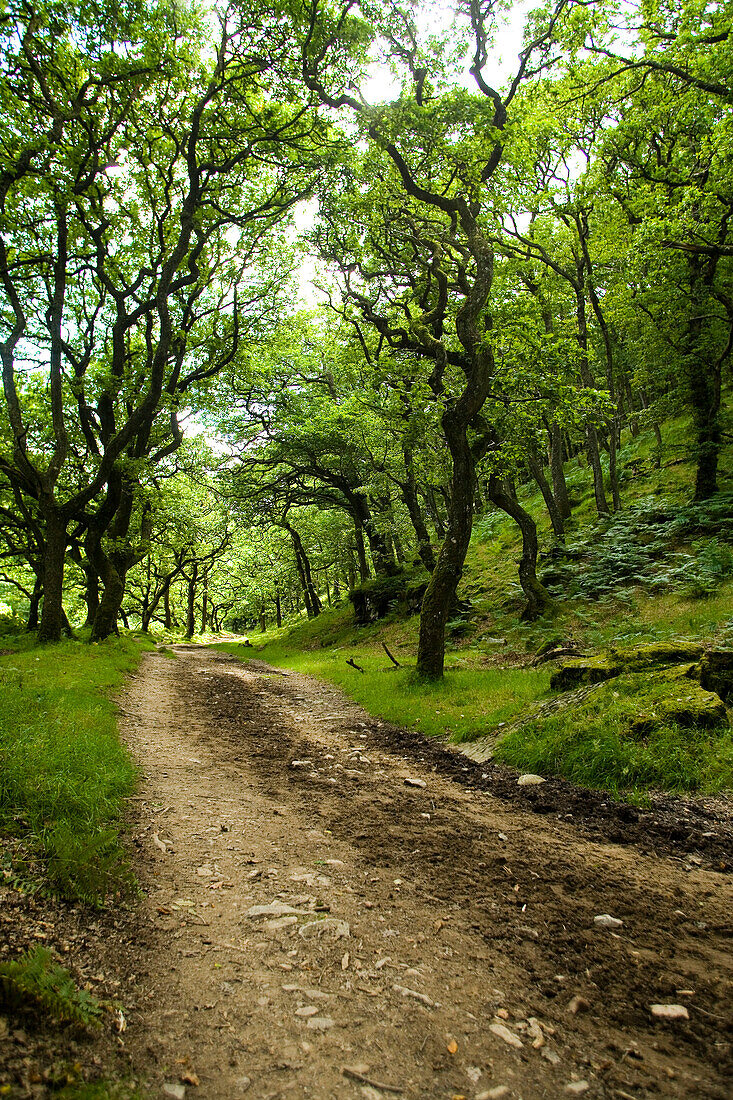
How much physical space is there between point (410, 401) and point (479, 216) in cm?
529

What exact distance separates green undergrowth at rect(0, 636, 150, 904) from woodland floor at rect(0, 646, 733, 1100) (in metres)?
0.29

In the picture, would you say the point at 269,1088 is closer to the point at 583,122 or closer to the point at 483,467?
the point at 483,467

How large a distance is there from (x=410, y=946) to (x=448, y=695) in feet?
21.5

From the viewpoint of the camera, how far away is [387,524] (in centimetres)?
2155

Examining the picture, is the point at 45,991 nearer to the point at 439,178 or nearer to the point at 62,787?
the point at 62,787

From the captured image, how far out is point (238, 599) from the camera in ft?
195

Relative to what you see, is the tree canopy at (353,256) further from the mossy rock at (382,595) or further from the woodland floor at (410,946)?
the woodland floor at (410,946)

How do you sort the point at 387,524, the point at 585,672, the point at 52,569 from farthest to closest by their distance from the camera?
the point at 387,524 < the point at 52,569 < the point at 585,672

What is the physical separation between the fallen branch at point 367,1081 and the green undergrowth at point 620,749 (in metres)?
3.84

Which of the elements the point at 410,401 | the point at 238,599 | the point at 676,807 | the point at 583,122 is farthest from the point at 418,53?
the point at 238,599

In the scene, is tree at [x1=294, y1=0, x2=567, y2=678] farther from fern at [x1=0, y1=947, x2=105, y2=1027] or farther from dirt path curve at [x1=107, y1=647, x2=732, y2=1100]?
fern at [x1=0, y1=947, x2=105, y2=1027]

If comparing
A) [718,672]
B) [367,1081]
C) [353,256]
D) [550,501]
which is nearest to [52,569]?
[353,256]

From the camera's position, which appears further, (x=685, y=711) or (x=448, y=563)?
(x=448, y=563)

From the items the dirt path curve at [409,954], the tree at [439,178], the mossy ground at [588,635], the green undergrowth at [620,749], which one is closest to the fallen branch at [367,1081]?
the dirt path curve at [409,954]
